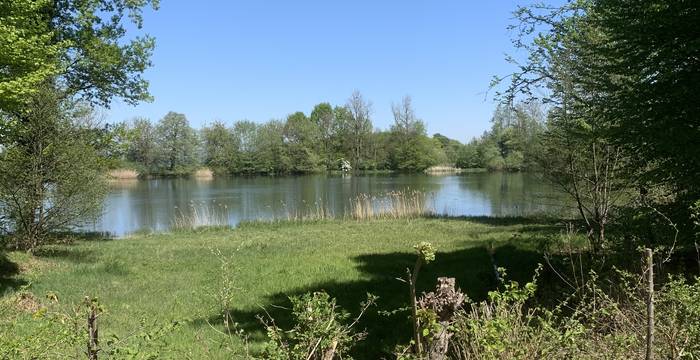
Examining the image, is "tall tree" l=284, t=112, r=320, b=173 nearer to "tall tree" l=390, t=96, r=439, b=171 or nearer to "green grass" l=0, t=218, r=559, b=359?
"tall tree" l=390, t=96, r=439, b=171

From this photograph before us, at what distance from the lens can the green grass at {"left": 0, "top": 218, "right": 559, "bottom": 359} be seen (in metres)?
6.23

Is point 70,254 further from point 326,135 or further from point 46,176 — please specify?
point 326,135

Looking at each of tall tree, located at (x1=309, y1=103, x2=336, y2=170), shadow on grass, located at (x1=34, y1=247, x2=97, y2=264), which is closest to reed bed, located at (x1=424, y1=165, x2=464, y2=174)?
tall tree, located at (x1=309, y1=103, x2=336, y2=170)

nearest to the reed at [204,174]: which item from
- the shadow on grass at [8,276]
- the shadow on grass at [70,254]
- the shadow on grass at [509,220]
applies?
the shadow on grass at [509,220]

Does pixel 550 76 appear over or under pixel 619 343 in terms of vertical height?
over

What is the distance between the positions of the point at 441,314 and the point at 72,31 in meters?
17.3

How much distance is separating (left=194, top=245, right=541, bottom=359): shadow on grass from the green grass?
2 cm

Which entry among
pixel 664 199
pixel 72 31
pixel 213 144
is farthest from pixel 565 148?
pixel 213 144

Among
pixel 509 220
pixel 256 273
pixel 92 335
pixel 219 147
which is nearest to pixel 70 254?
pixel 256 273

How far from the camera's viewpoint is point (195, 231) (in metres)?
18.4

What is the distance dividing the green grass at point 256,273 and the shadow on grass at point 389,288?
0.02 metres

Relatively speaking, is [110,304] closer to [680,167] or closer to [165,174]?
[680,167]

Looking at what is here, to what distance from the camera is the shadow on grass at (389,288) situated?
5.72m

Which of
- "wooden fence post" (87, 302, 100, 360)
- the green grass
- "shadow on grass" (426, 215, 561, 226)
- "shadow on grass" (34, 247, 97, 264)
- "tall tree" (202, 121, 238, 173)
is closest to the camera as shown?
"wooden fence post" (87, 302, 100, 360)
